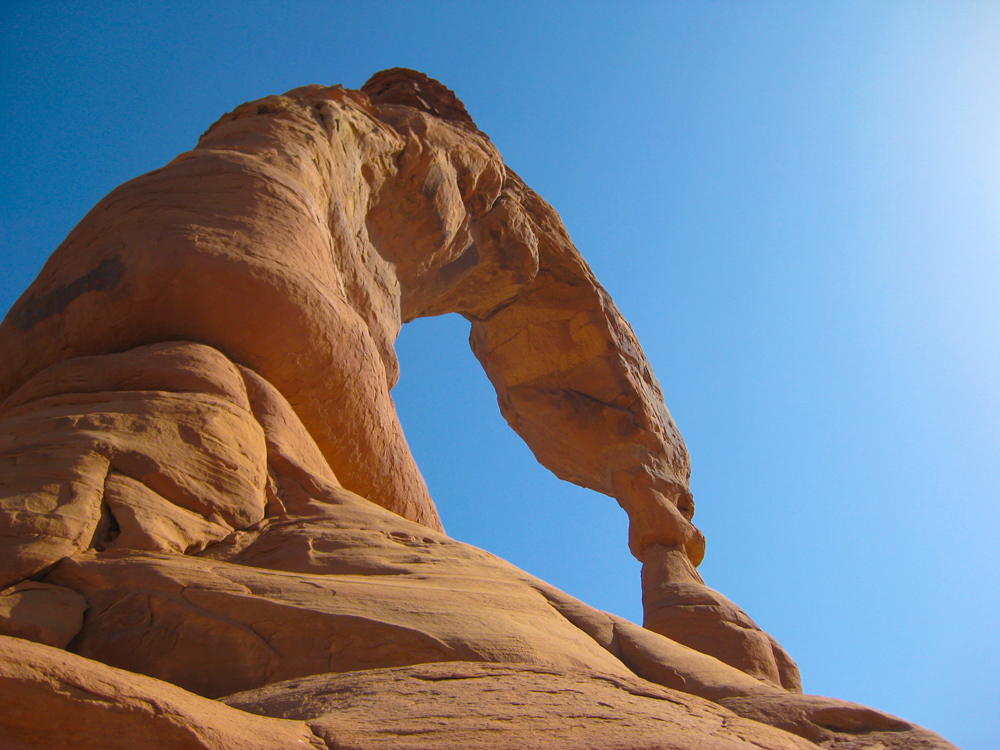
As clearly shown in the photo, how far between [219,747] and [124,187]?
3.99m

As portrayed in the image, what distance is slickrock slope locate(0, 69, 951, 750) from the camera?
2.22 metres

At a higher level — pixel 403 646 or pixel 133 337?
pixel 133 337

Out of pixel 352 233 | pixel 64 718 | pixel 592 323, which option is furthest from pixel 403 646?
pixel 592 323

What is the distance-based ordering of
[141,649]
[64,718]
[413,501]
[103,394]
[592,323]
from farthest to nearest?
[592,323] → [413,501] → [103,394] → [141,649] → [64,718]

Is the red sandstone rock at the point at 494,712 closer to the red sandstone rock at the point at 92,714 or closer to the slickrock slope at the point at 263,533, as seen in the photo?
the slickrock slope at the point at 263,533

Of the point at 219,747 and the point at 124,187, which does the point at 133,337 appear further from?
the point at 219,747

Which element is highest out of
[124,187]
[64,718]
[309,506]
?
[124,187]

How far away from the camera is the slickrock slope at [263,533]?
2225mm

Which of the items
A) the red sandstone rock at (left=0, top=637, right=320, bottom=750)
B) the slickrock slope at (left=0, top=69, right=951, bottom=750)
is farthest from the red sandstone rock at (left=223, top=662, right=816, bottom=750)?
the red sandstone rock at (left=0, top=637, right=320, bottom=750)

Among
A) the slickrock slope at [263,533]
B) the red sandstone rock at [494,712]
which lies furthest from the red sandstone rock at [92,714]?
the red sandstone rock at [494,712]

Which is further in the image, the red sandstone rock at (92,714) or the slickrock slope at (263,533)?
the slickrock slope at (263,533)

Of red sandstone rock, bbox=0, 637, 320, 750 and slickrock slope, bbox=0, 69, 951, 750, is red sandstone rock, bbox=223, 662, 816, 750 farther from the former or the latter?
red sandstone rock, bbox=0, 637, 320, 750

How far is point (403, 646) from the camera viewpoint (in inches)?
107

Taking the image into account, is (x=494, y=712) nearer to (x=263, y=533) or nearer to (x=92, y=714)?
(x=92, y=714)
